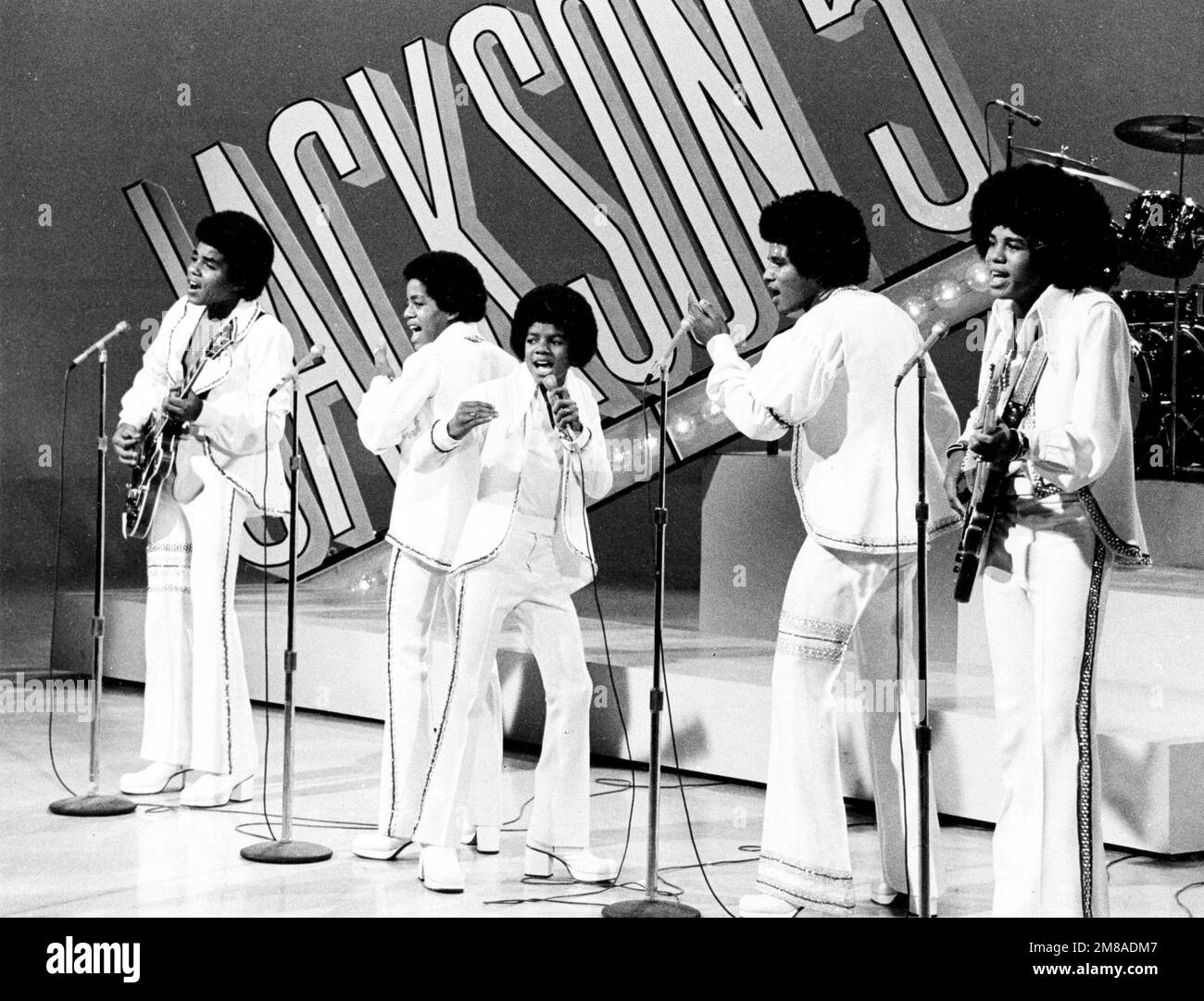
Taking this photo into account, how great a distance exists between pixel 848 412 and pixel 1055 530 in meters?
0.73

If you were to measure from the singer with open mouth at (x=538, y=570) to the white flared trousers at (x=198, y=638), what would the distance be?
1.16m

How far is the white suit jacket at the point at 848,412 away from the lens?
4117 mm

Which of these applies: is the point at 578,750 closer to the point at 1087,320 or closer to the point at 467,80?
the point at 1087,320

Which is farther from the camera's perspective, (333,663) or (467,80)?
(467,80)

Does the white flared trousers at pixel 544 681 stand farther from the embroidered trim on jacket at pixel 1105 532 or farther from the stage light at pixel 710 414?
the stage light at pixel 710 414

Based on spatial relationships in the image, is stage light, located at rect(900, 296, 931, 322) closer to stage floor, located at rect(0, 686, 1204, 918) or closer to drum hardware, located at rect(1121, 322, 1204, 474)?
drum hardware, located at rect(1121, 322, 1204, 474)

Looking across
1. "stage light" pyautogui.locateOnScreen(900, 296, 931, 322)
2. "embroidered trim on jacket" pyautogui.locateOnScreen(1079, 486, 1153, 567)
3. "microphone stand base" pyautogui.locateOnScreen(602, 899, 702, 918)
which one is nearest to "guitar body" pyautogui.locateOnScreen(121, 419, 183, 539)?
"microphone stand base" pyautogui.locateOnScreen(602, 899, 702, 918)

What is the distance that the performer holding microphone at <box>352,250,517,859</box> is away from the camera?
4.88 metres

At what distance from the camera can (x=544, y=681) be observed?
14.9ft

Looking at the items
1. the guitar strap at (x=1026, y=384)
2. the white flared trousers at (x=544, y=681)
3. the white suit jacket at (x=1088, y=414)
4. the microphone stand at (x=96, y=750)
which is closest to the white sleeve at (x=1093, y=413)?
the white suit jacket at (x=1088, y=414)

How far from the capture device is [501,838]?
5191mm

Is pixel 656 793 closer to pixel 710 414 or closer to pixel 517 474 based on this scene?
pixel 517 474
